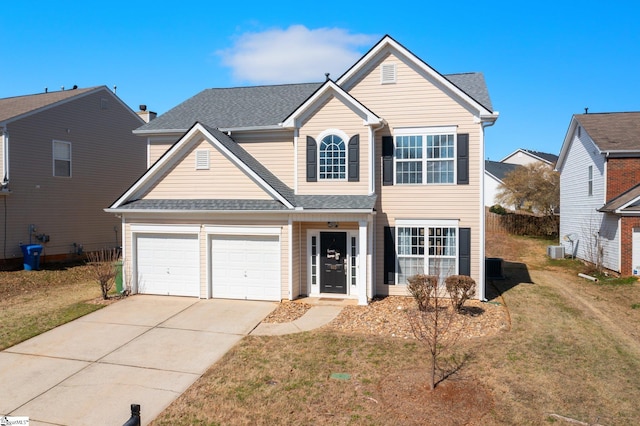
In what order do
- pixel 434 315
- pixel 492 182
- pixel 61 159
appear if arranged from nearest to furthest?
1. pixel 434 315
2. pixel 61 159
3. pixel 492 182

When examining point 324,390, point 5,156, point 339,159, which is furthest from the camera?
point 5,156

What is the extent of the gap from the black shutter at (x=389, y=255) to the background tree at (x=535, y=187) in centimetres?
2482

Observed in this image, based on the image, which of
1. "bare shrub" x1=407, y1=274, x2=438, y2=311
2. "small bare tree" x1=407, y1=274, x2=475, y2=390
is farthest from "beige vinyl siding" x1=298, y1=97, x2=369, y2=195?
"small bare tree" x1=407, y1=274, x2=475, y2=390

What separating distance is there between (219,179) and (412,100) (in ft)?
23.0

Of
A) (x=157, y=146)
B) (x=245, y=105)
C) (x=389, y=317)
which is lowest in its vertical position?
(x=389, y=317)

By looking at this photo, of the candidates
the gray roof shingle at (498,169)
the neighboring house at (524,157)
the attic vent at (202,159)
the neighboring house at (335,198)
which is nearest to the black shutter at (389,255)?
the neighboring house at (335,198)

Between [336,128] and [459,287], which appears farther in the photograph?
[336,128]

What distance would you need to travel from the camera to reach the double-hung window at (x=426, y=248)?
14.4 metres

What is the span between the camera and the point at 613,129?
21453mm

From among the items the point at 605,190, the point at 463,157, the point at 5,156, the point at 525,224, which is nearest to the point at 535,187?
the point at 525,224

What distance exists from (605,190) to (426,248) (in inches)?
449

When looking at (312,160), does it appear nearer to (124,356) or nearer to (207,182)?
(207,182)

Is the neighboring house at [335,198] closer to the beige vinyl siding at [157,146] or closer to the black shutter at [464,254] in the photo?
the black shutter at [464,254]

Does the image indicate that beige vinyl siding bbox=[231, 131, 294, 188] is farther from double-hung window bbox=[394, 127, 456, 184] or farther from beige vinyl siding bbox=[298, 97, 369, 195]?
double-hung window bbox=[394, 127, 456, 184]
